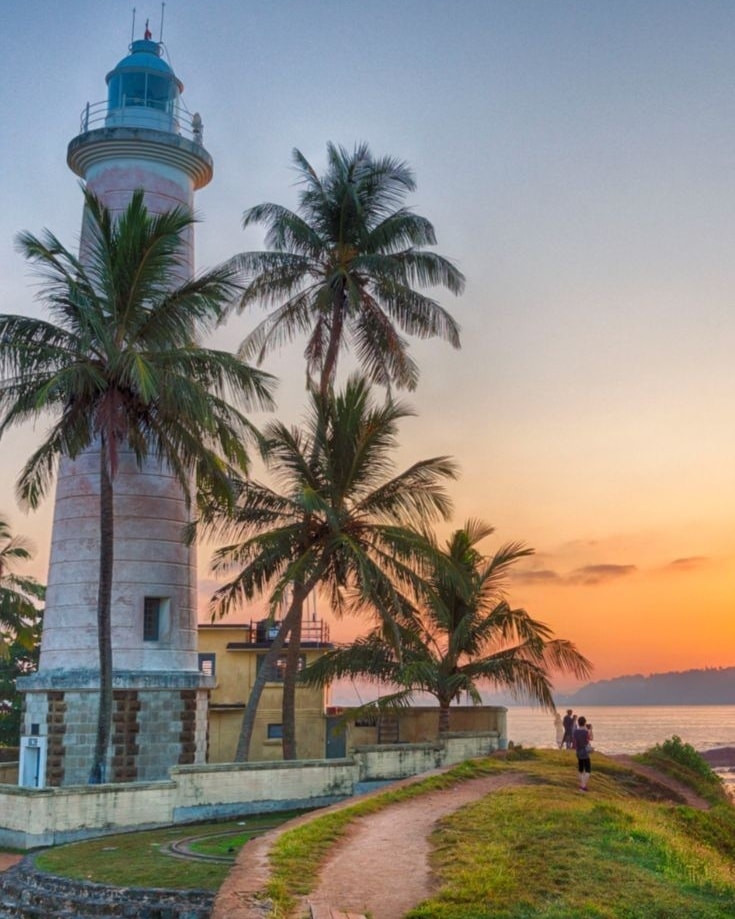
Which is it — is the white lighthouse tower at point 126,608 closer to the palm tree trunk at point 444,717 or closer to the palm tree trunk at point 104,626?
the palm tree trunk at point 104,626

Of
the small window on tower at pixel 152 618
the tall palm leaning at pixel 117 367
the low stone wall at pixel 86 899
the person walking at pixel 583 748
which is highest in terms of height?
the tall palm leaning at pixel 117 367

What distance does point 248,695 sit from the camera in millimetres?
37312

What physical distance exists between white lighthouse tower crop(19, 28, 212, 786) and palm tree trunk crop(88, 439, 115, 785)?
0.55 m

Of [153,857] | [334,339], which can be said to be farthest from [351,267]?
[153,857]

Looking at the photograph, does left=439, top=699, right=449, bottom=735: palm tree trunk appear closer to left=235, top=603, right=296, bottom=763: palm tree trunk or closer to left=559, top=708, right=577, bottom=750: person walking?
left=559, top=708, right=577, bottom=750: person walking

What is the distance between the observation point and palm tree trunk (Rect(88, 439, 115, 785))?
997 inches

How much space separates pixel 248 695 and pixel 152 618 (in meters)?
9.48

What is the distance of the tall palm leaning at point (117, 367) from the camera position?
2534 centimetres

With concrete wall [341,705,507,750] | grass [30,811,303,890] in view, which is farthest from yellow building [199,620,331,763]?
grass [30,811,303,890]

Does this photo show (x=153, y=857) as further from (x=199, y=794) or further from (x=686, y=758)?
(x=686, y=758)

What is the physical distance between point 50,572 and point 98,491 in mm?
2612

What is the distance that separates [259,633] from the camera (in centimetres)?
3784

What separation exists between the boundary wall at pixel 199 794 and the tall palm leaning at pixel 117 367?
3186 mm

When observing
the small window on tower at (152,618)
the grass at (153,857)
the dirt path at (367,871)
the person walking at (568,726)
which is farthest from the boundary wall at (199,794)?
the person walking at (568,726)
